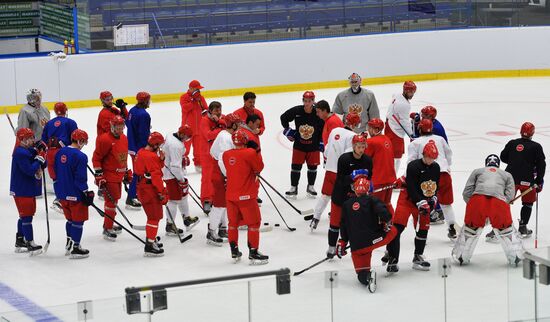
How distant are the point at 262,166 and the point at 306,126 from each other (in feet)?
8.38

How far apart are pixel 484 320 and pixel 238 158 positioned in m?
3.09

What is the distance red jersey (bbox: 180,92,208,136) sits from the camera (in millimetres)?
13992

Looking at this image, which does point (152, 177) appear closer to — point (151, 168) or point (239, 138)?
point (151, 168)

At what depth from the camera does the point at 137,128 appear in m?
12.7

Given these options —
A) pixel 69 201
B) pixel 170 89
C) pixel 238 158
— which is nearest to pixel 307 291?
pixel 238 158

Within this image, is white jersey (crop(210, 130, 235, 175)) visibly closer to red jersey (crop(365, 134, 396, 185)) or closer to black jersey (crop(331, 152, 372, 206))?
black jersey (crop(331, 152, 372, 206))

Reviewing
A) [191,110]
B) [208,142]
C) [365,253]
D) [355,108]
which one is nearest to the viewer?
[365,253]

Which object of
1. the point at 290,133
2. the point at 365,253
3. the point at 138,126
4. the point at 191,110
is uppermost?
the point at 191,110

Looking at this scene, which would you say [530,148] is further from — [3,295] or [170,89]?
[170,89]

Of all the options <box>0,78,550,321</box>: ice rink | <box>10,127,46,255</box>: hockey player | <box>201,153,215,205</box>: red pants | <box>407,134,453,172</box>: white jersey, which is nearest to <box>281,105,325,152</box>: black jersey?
<box>0,78,550,321</box>: ice rink

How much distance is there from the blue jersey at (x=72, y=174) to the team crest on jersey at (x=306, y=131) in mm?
2994

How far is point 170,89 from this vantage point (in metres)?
19.8

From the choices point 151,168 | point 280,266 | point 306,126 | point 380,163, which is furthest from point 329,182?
point 151,168

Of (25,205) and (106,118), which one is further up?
(106,118)
